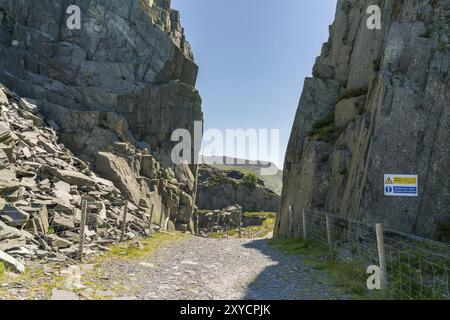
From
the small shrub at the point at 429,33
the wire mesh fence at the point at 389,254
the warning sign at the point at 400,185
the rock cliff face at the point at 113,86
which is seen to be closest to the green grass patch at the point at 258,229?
the rock cliff face at the point at 113,86

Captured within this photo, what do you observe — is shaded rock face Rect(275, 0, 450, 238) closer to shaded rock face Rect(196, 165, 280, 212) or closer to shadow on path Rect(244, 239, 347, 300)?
shadow on path Rect(244, 239, 347, 300)

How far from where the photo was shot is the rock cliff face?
139 feet

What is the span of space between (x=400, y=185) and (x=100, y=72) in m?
48.4

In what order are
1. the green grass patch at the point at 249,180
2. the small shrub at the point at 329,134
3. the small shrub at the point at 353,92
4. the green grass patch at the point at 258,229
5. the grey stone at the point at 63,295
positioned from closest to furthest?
1. the grey stone at the point at 63,295
2. the small shrub at the point at 353,92
3. the small shrub at the point at 329,134
4. the green grass patch at the point at 258,229
5. the green grass patch at the point at 249,180

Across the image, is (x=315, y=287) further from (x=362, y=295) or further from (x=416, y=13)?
(x=416, y=13)

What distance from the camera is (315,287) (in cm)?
1190

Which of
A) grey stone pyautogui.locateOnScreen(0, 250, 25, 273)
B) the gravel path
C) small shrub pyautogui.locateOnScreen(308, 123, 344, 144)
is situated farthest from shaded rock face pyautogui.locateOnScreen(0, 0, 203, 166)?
grey stone pyautogui.locateOnScreen(0, 250, 25, 273)

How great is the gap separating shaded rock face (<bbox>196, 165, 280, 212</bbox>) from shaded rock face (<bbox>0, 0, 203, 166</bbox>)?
222 feet

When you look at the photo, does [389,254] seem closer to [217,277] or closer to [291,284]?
[291,284]

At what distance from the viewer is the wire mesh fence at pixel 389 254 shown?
34.0ft

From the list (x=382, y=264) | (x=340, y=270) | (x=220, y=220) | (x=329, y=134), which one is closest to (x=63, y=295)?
(x=382, y=264)

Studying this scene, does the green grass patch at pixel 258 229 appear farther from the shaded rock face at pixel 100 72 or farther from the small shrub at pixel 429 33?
the small shrub at pixel 429 33

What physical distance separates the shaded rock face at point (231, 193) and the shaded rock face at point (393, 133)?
330 feet
